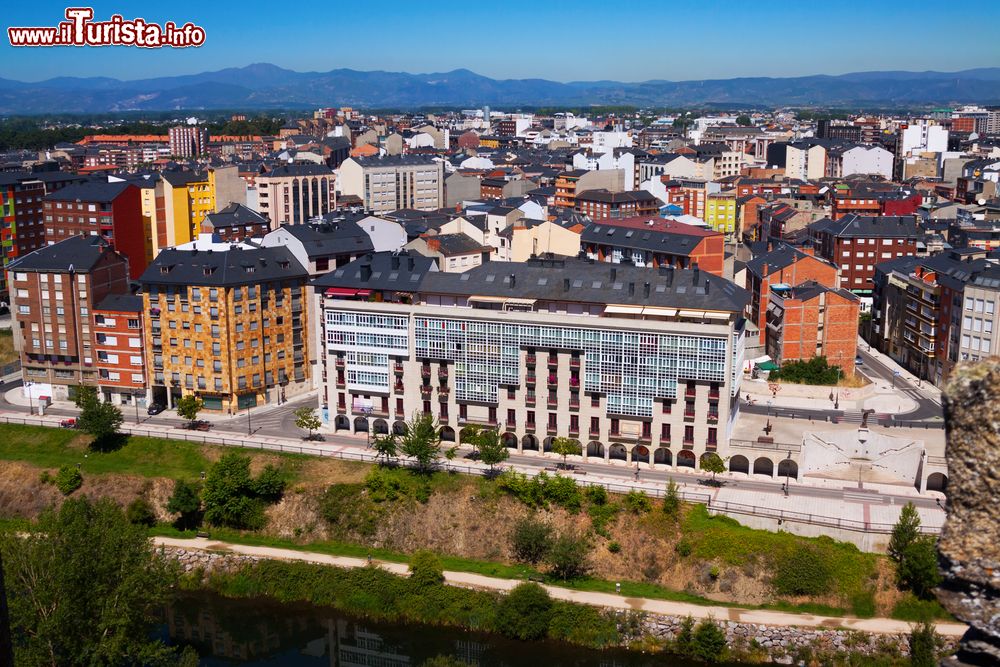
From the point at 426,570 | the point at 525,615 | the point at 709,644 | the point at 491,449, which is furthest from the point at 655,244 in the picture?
the point at 709,644

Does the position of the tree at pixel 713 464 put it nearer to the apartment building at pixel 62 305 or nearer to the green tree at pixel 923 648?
the green tree at pixel 923 648

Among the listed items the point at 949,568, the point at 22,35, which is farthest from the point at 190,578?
the point at 949,568

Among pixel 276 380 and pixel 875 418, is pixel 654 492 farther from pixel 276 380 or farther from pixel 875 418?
pixel 276 380

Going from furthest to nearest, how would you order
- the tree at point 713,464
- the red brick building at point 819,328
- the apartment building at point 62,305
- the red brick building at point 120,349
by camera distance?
the red brick building at point 819,328 → the apartment building at point 62,305 → the red brick building at point 120,349 → the tree at point 713,464

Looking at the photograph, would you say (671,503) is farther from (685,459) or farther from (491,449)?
(491,449)

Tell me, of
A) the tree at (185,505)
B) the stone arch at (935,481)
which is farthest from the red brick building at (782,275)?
the tree at (185,505)

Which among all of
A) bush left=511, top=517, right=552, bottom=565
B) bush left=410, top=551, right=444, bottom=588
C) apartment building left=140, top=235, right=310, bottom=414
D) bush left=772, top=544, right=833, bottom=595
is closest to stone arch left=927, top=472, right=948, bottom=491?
bush left=772, top=544, right=833, bottom=595
